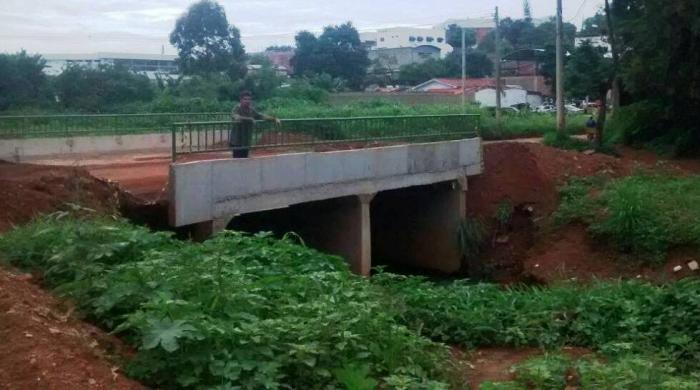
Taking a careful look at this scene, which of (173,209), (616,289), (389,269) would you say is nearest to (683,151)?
(389,269)

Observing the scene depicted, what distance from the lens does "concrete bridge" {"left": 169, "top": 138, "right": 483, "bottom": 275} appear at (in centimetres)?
1495

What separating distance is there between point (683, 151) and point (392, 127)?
1009 centimetres

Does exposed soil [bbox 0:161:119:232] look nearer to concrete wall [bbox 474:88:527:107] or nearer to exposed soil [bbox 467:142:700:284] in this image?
exposed soil [bbox 467:142:700:284]

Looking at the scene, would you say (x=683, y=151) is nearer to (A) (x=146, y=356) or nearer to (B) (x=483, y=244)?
(B) (x=483, y=244)

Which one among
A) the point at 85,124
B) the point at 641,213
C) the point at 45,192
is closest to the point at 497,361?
the point at 45,192

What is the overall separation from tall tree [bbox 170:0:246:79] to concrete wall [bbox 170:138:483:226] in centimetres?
2470

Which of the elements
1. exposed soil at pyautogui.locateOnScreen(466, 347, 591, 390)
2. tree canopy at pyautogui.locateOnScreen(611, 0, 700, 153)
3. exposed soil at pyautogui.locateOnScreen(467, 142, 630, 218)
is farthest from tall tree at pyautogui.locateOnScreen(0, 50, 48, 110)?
exposed soil at pyautogui.locateOnScreen(466, 347, 591, 390)

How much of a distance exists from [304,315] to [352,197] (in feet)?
35.7

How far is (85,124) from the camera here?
71.5ft

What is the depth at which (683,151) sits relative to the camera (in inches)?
1037

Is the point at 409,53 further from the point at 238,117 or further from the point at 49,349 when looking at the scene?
the point at 49,349

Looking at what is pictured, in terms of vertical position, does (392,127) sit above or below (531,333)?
above

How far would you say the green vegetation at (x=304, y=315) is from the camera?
708 cm

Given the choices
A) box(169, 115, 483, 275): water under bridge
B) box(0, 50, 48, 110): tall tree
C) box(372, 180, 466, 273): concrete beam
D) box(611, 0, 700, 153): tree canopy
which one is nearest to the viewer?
box(169, 115, 483, 275): water under bridge
